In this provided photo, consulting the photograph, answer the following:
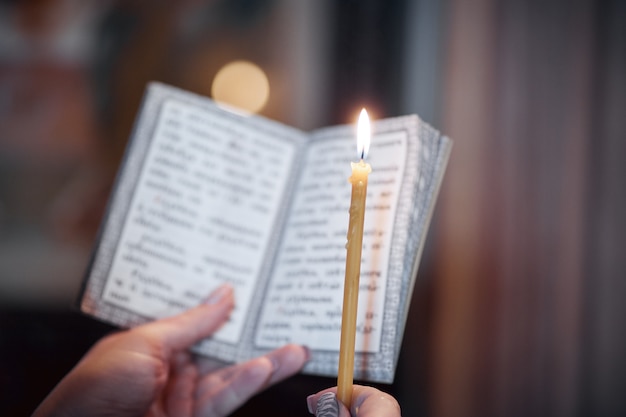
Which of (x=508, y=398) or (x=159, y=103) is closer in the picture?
(x=159, y=103)

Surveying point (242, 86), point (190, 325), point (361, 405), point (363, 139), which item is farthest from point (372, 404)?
point (242, 86)

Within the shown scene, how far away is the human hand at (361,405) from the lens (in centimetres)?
54

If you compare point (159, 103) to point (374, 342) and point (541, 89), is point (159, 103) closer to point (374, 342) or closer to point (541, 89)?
point (374, 342)

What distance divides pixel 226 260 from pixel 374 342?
313 mm

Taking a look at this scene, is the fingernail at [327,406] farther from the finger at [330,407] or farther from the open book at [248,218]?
the open book at [248,218]

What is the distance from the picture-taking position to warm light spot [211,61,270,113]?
268 cm

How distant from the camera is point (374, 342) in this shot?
74cm

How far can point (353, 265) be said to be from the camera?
54 cm

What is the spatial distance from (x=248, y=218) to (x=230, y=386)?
0.27 metres

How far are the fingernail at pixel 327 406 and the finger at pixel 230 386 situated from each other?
0.30 m

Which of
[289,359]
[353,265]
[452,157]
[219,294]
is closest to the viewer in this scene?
[353,265]

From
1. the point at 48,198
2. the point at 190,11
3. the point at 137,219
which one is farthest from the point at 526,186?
the point at 48,198

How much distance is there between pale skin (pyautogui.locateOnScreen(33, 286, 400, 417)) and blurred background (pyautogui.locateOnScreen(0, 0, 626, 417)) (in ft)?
0.48

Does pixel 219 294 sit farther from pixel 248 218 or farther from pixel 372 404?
pixel 372 404
